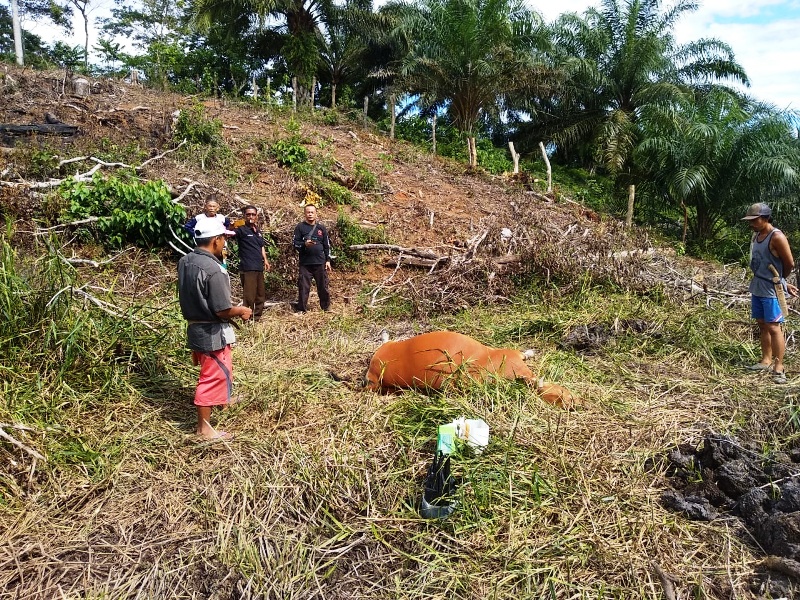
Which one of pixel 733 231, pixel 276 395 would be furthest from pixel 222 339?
pixel 733 231

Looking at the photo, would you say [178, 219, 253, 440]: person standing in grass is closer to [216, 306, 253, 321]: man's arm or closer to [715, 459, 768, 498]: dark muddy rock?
[216, 306, 253, 321]: man's arm

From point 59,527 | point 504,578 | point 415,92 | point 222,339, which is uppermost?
point 415,92

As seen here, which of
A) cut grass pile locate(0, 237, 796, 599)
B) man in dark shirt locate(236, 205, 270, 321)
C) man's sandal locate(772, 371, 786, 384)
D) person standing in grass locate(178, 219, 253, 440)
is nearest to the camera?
cut grass pile locate(0, 237, 796, 599)

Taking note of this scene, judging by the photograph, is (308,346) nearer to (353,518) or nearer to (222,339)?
(222,339)

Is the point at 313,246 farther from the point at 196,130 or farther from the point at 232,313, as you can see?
the point at 196,130

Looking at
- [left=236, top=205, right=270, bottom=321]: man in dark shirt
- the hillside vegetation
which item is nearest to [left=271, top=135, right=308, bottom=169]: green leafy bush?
[left=236, top=205, right=270, bottom=321]: man in dark shirt

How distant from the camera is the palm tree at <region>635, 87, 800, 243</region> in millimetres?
11906

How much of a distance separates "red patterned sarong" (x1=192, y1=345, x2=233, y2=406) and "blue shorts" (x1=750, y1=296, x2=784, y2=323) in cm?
419

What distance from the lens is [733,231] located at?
13281 mm

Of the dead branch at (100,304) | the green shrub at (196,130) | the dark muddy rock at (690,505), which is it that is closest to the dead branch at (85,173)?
the green shrub at (196,130)

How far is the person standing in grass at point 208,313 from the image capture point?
3166mm

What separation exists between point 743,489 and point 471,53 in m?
14.3

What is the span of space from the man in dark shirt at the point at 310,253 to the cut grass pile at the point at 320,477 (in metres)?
2.37

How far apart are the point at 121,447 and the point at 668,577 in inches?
115
